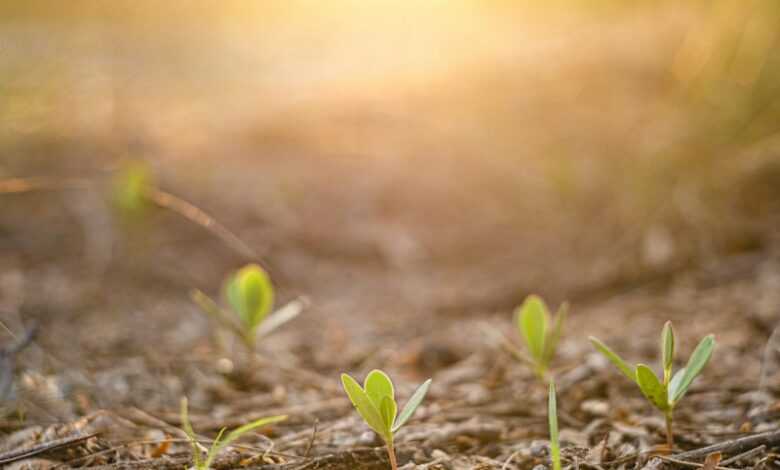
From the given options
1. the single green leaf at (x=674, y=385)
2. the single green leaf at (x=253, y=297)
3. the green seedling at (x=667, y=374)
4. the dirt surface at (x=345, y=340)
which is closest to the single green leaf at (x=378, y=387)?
the dirt surface at (x=345, y=340)

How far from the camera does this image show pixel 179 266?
6.53 ft

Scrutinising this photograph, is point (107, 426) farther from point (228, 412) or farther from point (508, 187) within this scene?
point (508, 187)

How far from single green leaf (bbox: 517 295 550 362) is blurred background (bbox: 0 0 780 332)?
82 centimetres

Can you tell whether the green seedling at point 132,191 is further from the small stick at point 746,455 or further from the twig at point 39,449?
the small stick at point 746,455

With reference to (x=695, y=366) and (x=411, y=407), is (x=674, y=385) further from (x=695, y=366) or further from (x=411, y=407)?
(x=411, y=407)

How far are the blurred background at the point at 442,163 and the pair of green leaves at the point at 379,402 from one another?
3.57 feet

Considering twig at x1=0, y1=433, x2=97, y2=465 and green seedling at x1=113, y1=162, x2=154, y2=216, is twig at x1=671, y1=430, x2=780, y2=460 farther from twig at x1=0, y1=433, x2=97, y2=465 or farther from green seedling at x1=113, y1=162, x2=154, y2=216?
green seedling at x1=113, y1=162, x2=154, y2=216

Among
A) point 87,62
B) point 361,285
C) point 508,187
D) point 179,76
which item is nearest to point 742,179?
point 508,187

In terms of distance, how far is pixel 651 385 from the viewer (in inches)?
30.7

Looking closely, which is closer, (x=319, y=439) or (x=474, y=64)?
(x=319, y=439)

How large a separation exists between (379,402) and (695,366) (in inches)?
15.4

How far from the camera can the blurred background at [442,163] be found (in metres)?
1.95

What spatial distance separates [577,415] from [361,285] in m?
1.16

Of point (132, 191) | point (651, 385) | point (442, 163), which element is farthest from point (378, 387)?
point (442, 163)
